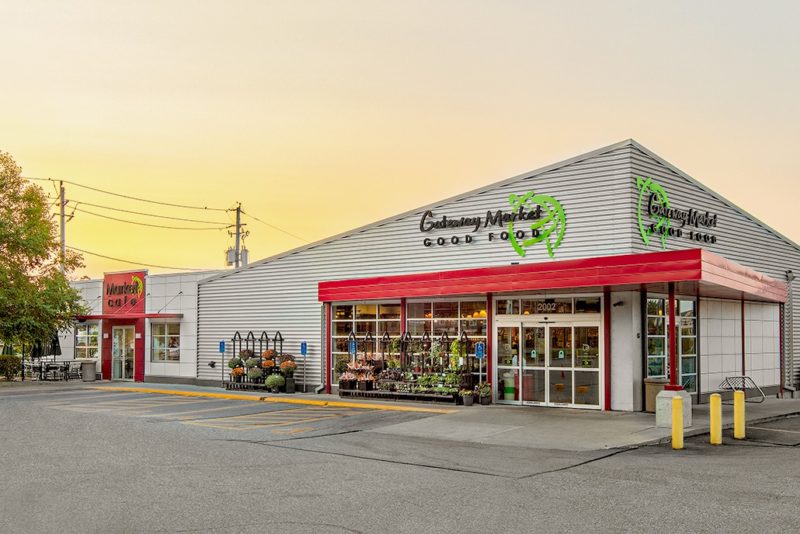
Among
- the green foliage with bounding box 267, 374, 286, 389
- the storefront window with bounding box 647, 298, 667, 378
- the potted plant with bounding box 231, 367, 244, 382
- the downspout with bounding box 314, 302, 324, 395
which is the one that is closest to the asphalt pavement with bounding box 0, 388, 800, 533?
the storefront window with bounding box 647, 298, 667, 378

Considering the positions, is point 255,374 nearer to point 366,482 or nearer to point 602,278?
point 602,278

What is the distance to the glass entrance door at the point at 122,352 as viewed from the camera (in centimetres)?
3578

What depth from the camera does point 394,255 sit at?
25.1 meters

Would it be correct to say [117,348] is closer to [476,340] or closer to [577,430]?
[476,340]

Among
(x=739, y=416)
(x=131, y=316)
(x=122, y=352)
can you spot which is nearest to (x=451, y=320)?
(x=739, y=416)

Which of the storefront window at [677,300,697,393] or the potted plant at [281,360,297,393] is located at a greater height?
the storefront window at [677,300,697,393]

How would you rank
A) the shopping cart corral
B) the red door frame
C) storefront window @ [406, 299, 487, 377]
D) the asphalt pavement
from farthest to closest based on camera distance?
the red door frame
the shopping cart corral
storefront window @ [406, 299, 487, 377]
the asphalt pavement

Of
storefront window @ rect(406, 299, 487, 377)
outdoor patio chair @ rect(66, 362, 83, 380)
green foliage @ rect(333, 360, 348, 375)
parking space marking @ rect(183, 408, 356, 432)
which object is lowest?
outdoor patio chair @ rect(66, 362, 83, 380)

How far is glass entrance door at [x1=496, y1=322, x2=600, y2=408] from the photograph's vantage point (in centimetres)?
2017

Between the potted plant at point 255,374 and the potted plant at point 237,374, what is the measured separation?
0.46 metres

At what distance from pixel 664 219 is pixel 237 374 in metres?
15.3

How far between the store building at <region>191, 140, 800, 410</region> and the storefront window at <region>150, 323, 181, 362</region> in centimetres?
684

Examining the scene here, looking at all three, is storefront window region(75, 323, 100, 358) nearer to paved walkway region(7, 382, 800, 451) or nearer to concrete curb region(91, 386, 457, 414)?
concrete curb region(91, 386, 457, 414)

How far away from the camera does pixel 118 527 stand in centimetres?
847
